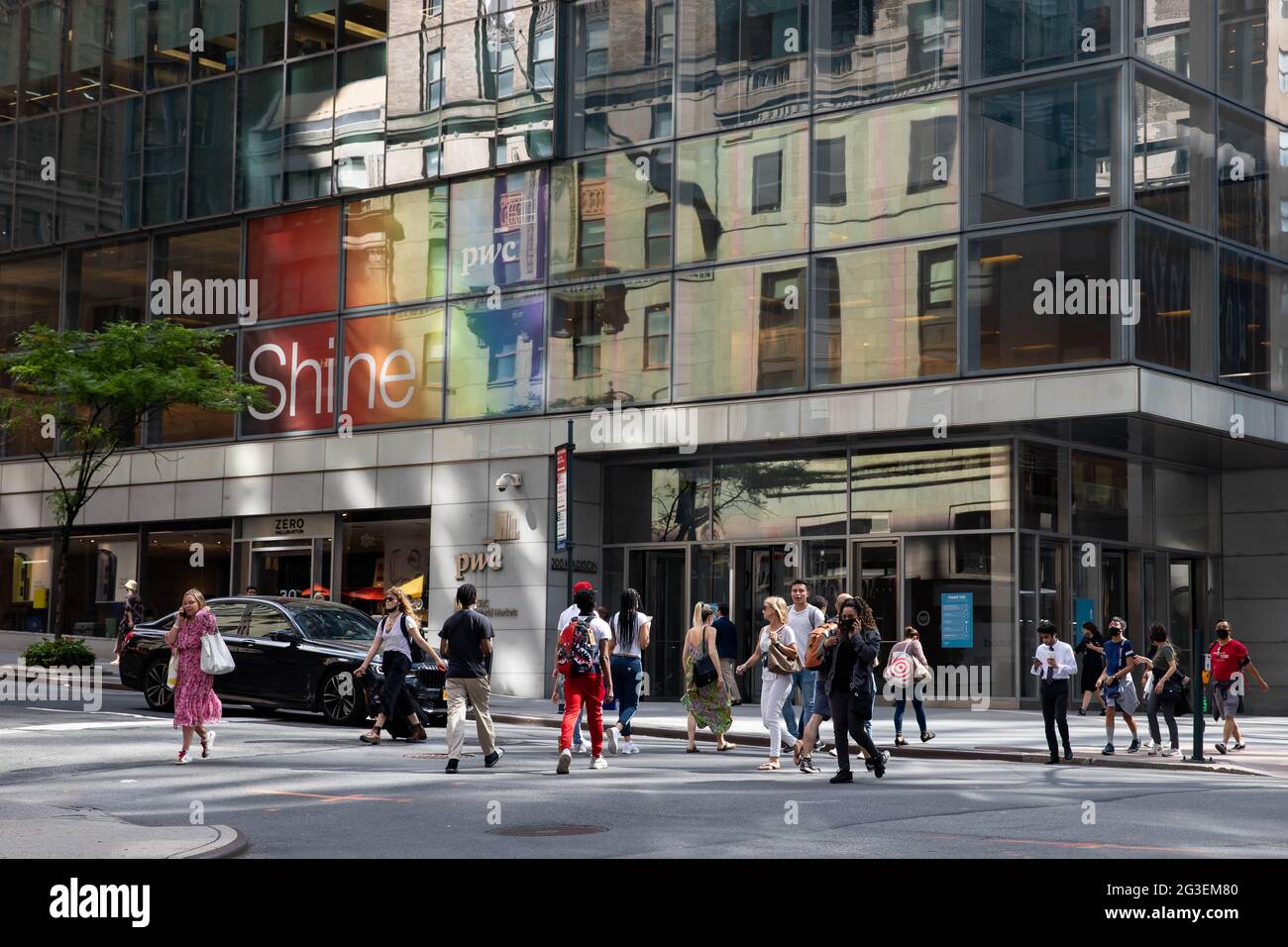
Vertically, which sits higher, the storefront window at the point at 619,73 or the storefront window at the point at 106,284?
the storefront window at the point at 619,73

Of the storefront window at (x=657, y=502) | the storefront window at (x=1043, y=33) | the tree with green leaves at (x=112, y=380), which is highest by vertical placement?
the storefront window at (x=1043, y=33)

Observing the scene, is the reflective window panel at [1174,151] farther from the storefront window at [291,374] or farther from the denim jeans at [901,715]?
the storefront window at [291,374]

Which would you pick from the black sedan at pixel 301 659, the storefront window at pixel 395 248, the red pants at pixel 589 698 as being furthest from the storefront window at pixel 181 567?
the red pants at pixel 589 698

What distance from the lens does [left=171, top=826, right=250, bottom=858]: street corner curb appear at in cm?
969

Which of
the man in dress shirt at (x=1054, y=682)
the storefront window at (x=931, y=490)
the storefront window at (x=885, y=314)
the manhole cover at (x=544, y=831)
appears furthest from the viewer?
the storefront window at (x=931, y=490)

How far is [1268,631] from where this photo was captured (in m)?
31.2

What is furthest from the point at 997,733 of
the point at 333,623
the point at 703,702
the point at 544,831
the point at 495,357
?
the point at 495,357

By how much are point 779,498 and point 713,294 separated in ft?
12.7

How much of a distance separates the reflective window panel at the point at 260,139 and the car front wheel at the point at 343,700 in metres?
16.7

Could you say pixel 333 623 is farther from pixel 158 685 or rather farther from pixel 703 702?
pixel 703 702

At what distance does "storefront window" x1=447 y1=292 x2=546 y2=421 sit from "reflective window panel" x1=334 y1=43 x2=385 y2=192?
3.73 m

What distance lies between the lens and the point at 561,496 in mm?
29797

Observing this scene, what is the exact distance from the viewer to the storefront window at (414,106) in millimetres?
32781
